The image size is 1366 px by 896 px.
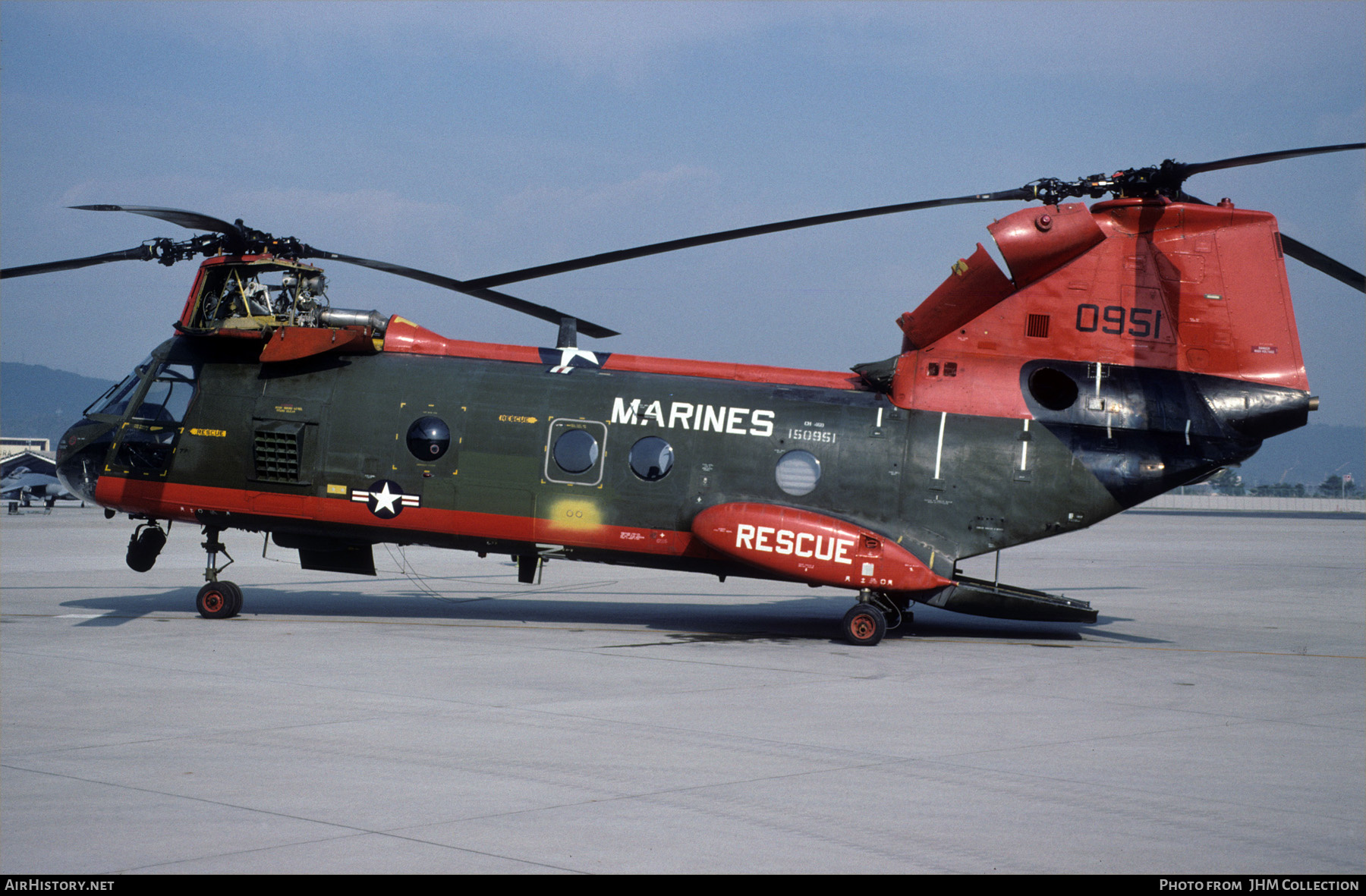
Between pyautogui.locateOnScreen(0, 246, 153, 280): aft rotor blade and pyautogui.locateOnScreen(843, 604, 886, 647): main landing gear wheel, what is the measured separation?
34.0 ft

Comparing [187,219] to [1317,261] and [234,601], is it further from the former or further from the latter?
[1317,261]

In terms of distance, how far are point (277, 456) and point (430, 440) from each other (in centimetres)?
207

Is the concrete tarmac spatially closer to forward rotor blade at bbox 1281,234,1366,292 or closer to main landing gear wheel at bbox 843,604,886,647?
main landing gear wheel at bbox 843,604,886,647

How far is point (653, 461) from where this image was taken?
50.1 feet

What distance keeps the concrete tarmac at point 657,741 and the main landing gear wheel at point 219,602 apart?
12.8 inches

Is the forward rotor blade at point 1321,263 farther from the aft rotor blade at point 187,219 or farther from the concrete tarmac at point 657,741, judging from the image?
the aft rotor blade at point 187,219

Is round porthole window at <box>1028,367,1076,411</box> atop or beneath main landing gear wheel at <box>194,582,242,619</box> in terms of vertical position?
atop

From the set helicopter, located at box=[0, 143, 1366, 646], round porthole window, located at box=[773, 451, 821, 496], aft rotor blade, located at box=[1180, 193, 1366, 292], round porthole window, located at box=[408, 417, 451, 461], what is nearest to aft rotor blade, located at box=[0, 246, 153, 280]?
helicopter, located at box=[0, 143, 1366, 646]

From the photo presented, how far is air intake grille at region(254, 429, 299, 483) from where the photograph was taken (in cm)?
1559

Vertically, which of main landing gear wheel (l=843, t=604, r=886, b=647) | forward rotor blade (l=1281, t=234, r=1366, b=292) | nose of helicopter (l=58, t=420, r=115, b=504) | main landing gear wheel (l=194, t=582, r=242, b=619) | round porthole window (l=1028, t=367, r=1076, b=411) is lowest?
main landing gear wheel (l=194, t=582, r=242, b=619)

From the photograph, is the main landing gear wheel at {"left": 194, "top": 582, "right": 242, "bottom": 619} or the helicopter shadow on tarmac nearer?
the main landing gear wheel at {"left": 194, "top": 582, "right": 242, "bottom": 619}

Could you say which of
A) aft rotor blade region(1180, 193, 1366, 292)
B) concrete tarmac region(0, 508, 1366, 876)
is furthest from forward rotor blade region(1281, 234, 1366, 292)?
concrete tarmac region(0, 508, 1366, 876)

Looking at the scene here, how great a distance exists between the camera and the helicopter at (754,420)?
14.7 metres

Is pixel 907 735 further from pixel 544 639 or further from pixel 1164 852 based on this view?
pixel 544 639
